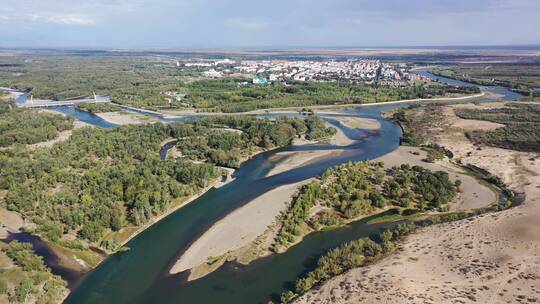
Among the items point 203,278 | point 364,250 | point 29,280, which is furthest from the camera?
point 364,250

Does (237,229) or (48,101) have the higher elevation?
(48,101)

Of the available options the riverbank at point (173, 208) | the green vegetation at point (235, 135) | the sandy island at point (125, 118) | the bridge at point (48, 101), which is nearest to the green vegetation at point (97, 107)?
the sandy island at point (125, 118)

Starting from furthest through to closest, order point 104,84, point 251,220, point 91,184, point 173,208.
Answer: point 104,84 → point 91,184 → point 173,208 → point 251,220

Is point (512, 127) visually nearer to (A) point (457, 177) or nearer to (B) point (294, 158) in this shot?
(A) point (457, 177)

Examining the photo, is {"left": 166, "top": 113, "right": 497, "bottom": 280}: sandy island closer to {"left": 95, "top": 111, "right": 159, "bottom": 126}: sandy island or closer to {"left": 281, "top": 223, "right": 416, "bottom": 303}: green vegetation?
{"left": 281, "top": 223, "right": 416, "bottom": 303}: green vegetation

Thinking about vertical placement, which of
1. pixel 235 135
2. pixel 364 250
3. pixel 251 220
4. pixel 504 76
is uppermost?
pixel 504 76

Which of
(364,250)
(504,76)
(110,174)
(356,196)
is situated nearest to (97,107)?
(110,174)

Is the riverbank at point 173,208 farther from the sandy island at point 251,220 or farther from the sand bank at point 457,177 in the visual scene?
the sand bank at point 457,177

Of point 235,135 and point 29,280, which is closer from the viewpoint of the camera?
point 29,280

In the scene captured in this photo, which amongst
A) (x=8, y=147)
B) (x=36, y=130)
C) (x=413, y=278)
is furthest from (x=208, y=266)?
(x=36, y=130)
